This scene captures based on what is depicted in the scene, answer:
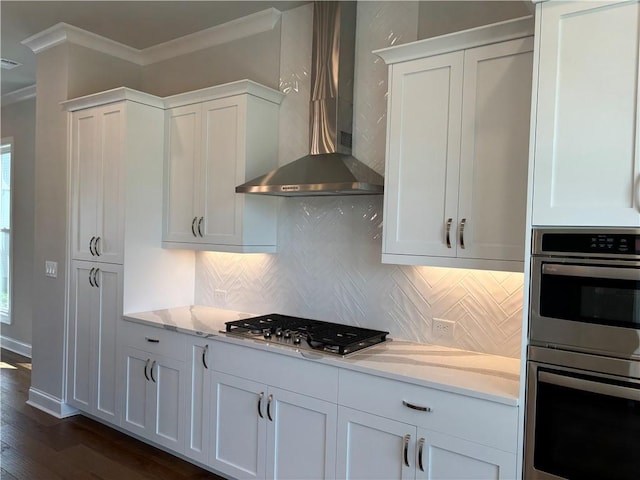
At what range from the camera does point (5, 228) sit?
5.84 m

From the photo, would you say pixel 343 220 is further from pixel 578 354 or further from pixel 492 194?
pixel 578 354

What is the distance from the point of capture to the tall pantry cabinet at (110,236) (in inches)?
132

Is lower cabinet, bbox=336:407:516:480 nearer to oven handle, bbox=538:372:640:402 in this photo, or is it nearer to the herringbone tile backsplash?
oven handle, bbox=538:372:640:402

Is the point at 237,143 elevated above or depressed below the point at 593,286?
above

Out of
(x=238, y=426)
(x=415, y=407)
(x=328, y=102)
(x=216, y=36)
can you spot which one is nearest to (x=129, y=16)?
(x=216, y=36)

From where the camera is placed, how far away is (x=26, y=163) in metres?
5.50

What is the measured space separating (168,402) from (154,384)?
6.4 inches

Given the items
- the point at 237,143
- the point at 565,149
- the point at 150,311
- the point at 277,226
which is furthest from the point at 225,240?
the point at 565,149

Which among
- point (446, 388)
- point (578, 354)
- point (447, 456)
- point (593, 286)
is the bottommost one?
point (447, 456)

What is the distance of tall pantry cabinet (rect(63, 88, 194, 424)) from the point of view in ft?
11.0

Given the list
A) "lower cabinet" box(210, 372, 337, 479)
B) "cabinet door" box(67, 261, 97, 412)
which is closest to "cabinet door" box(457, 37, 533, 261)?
"lower cabinet" box(210, 372, 337, 479)

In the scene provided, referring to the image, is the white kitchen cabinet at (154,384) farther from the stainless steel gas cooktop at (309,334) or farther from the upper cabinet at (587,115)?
the upper cabinet at (587,115)

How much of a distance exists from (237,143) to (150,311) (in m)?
1.38

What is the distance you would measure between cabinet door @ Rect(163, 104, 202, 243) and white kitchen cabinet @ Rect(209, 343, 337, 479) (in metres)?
1.03
